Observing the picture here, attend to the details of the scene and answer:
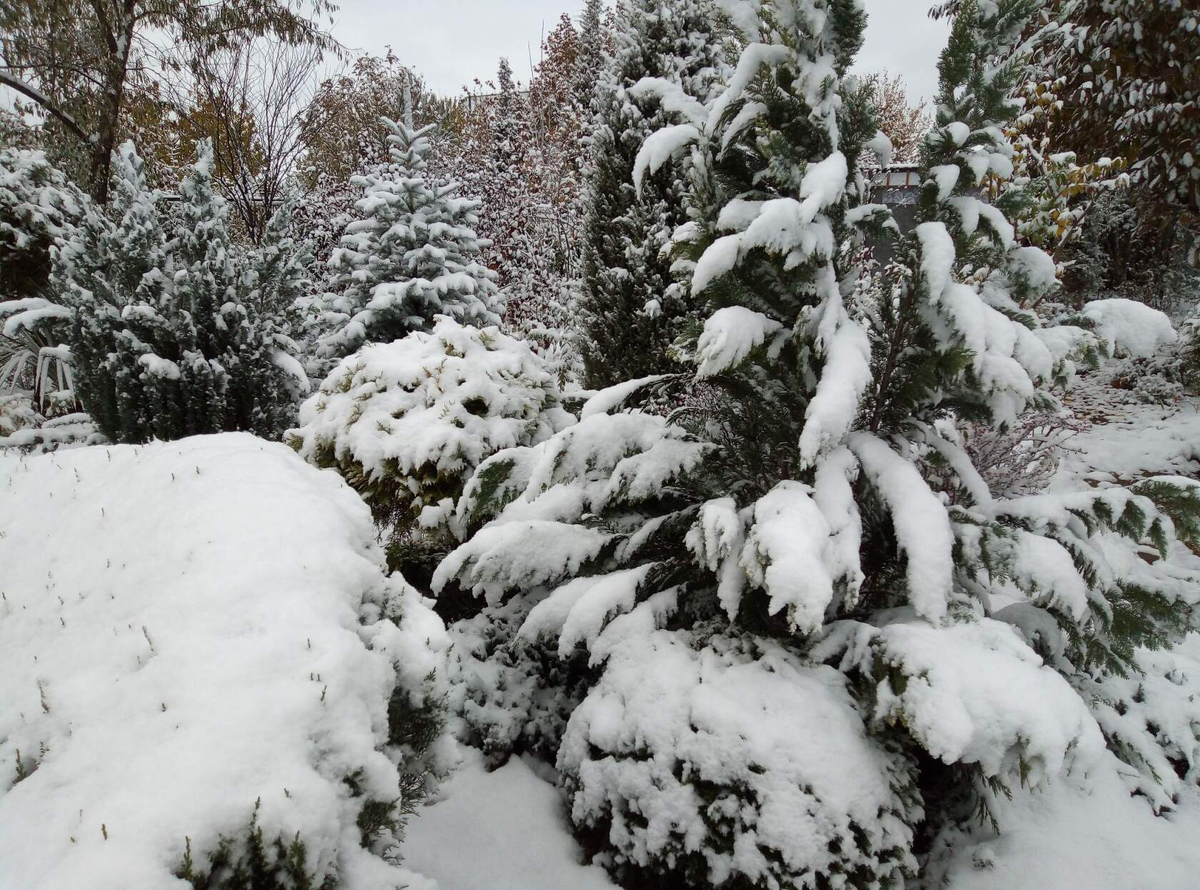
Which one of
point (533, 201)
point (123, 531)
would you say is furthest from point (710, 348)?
point (533, 201)

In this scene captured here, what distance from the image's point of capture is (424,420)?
3.56m

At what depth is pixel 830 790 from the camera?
172cm

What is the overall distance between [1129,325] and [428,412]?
3.17 metres

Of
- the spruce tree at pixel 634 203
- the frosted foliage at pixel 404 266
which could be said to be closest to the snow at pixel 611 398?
the spruce tree at pixel 634 203

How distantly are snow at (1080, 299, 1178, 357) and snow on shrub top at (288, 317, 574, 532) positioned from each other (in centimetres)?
267

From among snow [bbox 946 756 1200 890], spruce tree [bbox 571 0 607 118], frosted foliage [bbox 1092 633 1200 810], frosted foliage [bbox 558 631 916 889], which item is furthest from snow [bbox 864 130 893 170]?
spruce tree [bbox 571 0 607 118]

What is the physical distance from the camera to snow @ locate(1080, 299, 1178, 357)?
6.86ft

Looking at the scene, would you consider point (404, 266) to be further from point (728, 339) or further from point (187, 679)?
point (187, 679)

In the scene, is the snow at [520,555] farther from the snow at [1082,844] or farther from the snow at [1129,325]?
the snow at [1129,325]

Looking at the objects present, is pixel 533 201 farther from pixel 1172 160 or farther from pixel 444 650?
pixel 444 650

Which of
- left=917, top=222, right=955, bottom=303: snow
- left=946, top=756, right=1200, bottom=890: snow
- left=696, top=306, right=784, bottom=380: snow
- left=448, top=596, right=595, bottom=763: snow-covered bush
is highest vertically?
left=917, top=222, right=955, bottom=303: snow

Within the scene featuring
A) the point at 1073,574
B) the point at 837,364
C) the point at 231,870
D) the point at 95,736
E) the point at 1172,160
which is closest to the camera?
the point at 231,870

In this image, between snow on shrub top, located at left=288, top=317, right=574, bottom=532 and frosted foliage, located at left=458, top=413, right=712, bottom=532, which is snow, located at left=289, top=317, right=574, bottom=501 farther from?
frosted foliage, located at left=458, top=413, right=712, bottom=532

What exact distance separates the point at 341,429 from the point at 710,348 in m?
2.51
